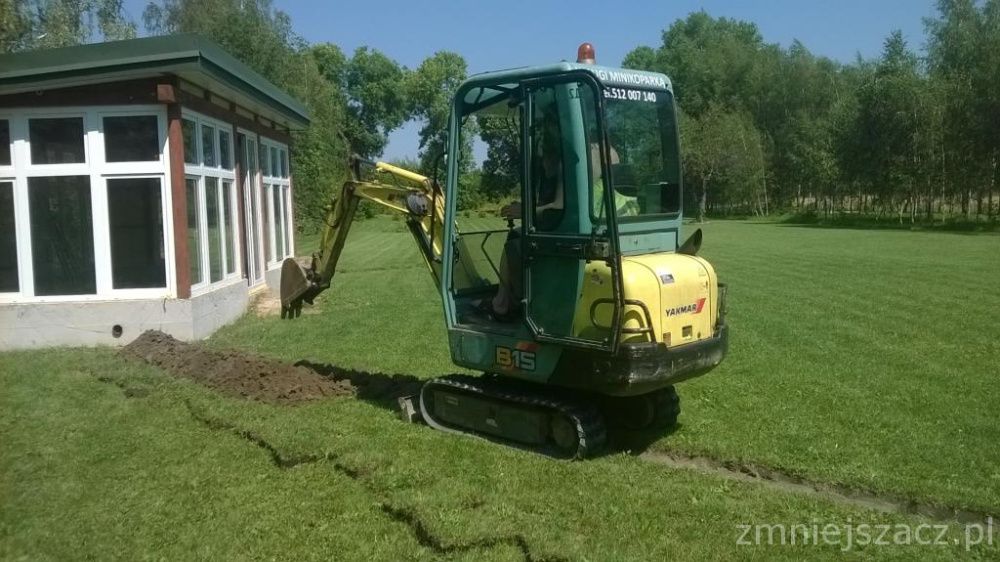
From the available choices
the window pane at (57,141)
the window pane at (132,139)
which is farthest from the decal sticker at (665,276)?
the window pane at (57,141)

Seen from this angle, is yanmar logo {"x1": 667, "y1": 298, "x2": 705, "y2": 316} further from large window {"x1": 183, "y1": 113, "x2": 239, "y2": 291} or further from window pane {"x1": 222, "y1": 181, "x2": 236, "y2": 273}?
window pane {"x1": 222, "y1": 181, "x2": 236, "y2": 273}

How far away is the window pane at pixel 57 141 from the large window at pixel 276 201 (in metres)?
6.04

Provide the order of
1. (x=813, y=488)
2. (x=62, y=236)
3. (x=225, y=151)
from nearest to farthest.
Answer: (x=813, y=488), (x=62, y=236), (x=225, y=151)

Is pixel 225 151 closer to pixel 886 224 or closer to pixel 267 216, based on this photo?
pixel 267 216

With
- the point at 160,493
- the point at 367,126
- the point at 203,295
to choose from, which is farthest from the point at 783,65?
the point at 160,493

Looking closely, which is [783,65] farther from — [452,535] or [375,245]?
[452,535]

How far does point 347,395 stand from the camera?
344 inches

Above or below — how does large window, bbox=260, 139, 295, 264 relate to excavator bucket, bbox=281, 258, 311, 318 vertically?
above

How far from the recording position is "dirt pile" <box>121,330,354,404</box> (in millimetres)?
8664

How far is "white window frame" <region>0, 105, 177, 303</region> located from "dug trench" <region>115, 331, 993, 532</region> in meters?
1.41

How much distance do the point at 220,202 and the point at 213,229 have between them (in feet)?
2.17

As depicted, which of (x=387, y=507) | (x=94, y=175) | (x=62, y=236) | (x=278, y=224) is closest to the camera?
(x=387, y=507)

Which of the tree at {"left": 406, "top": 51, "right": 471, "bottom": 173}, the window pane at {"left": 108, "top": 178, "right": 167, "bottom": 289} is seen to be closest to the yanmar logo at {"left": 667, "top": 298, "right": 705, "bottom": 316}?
the window pane at {"left": 108, "top": 178, "right": 167, "bottom": 289}

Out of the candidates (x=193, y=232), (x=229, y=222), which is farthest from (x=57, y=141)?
(x=229, y=222)
